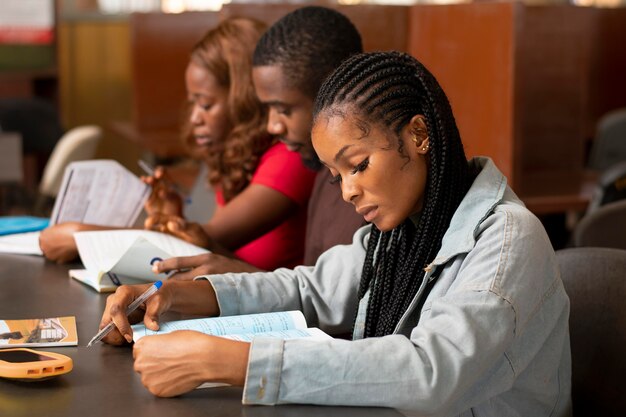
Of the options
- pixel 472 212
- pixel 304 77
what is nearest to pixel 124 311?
pixel 472 212

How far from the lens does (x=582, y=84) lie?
3424 mm

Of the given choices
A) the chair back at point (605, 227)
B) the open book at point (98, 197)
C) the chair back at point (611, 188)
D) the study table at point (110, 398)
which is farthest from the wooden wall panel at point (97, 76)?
the study table at point (110, 398)

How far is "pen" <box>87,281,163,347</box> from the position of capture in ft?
4.31

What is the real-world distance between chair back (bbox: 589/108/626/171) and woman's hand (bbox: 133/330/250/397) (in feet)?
10.00

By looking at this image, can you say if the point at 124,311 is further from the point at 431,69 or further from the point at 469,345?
the point at 431,69

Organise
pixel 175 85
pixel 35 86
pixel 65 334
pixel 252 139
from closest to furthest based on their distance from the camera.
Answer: pixel 65 334 → pixel 252 139 → pixel 175 85 → pixel 35 86

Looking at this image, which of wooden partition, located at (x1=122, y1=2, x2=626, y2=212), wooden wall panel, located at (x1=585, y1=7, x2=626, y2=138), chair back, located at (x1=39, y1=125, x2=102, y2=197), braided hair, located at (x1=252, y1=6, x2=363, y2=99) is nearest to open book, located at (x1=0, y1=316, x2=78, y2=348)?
braided hair, located at (x1=252, y1=6, x2=363, y2=99)

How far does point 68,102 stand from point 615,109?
344 cm

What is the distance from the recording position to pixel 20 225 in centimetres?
225

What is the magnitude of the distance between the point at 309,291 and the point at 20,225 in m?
0.99

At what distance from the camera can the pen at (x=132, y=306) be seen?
1312mm

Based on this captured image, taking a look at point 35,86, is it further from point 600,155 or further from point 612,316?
point 612,316

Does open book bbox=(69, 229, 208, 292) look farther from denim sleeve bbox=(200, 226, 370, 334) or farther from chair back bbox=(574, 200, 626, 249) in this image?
chair back bbox=(574, 200, 626, 249)

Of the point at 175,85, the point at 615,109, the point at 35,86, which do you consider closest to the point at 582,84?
the point at 615,109
